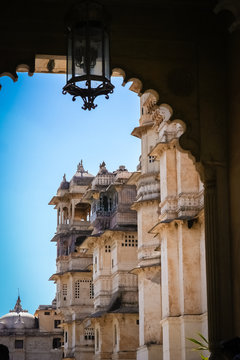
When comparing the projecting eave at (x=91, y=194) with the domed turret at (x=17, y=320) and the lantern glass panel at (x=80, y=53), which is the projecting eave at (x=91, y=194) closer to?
the domed turret at (x=17, y=320)

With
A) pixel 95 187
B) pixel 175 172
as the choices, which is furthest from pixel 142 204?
pixel 95 187

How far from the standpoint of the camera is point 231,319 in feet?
30.4

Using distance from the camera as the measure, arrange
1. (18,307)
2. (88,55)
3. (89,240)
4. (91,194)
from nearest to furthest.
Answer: (88,55), (89,240), (91,194), (18,307)

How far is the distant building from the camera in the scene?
223ft

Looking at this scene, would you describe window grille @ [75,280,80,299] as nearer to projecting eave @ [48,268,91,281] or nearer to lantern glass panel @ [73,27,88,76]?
projecting eave @ [48,268,91,281]

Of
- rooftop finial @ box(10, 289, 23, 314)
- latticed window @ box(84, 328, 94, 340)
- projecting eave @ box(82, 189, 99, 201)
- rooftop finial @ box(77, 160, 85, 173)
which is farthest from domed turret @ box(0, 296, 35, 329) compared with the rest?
projecting eave @ box(82, 189, 99, 201)

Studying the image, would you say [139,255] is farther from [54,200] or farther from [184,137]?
[54,200]

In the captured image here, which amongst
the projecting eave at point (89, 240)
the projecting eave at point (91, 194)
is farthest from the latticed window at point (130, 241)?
the projecting eave at point (91, 194)

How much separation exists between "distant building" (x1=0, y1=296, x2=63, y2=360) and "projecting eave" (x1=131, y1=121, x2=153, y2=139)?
40.1 metres

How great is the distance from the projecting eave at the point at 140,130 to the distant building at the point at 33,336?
1580 inches

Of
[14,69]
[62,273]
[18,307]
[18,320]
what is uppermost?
[18,307]

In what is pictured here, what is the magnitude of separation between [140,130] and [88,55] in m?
22.5

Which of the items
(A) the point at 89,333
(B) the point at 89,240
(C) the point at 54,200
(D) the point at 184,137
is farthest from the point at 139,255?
(C) the point at 54,200

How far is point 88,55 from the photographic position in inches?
310
